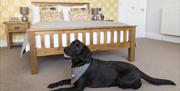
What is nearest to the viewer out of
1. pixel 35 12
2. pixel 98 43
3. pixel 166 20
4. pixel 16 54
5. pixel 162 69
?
pixel 162 69

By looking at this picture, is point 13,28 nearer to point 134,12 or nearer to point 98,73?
point 98,73

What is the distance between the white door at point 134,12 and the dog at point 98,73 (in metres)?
3.75

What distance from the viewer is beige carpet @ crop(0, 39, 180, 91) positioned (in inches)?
84.7

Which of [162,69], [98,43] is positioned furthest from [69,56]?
[162,69]

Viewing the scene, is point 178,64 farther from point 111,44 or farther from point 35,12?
point 35,12

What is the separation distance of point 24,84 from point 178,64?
87.7 inches

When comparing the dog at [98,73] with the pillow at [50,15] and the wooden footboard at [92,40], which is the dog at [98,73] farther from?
the pillow at [50,15]

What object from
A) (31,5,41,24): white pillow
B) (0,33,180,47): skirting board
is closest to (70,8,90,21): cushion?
(31,5,41,24): white pillow

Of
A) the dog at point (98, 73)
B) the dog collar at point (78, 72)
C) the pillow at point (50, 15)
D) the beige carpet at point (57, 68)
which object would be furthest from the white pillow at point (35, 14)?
the dog collar at point (78, 72)

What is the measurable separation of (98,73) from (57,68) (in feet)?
3.16

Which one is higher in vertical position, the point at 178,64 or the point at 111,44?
the point at 111,44

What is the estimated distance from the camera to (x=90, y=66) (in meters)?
2.01

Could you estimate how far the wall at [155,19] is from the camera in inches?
197

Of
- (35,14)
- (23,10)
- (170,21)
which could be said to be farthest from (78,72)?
(170,21)
